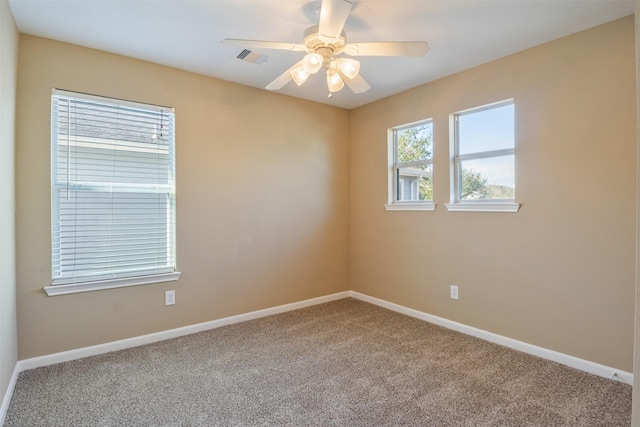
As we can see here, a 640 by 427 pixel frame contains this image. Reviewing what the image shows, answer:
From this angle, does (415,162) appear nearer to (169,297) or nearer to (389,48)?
(389,48)

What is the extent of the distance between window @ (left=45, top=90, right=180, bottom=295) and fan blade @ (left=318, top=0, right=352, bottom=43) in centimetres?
183

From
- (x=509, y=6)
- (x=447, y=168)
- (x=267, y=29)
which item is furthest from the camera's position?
(x=447, y=168)

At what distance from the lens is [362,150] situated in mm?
4258

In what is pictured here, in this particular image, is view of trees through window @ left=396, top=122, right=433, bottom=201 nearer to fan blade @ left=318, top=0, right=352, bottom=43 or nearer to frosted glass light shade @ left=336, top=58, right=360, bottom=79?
frosted glass light shade @ left=336, top=58, right=360, bottom=79

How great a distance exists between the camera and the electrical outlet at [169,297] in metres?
3.08

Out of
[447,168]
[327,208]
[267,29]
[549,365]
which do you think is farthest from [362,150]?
[549,365]

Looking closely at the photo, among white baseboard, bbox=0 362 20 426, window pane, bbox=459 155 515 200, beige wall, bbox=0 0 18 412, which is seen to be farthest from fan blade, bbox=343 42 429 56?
white baseboard, bbox=0 362 20 426

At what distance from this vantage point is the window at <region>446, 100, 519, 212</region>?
9.53 ft

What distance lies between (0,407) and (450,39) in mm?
3672

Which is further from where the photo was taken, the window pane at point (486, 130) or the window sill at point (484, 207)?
the window pane at point (486, 130)

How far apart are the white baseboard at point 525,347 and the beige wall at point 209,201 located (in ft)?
3.53

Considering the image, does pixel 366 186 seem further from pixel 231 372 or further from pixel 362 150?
pixel 231 372

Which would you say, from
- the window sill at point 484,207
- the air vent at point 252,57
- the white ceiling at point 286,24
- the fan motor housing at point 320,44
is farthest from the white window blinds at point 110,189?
the window sill at point 484,207

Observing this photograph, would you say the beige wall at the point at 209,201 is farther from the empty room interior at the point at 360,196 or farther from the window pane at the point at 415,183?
the window pane at the point at 415,183
